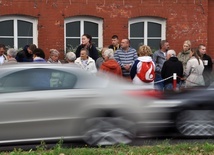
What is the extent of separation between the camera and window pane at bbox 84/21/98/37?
20.0 metres

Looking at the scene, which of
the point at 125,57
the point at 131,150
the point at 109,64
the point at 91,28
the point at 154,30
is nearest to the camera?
the point at 131,150

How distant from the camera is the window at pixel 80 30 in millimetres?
19828

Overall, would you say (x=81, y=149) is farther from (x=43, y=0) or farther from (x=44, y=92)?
(x=43, y=0)

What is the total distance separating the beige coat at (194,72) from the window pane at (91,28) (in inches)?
205

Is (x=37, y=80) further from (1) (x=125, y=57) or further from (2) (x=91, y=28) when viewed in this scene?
(2) (x=91, y=28)

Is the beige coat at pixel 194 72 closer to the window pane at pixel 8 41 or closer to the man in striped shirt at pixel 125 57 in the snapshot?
the man in striped shirt at pixel 125 57

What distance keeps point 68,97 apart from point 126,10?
10.1 m

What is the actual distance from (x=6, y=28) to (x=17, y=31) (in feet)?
1.18

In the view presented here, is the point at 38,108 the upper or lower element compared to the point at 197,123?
upper

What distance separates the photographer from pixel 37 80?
1048cm

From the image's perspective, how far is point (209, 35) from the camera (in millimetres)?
21078

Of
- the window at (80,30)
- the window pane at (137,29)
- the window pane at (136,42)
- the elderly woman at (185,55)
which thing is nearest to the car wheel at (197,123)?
the elderly woman at (185,55)

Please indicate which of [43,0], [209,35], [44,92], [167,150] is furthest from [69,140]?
[209,35]

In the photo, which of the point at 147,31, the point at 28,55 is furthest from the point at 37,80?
the point at 147,31
